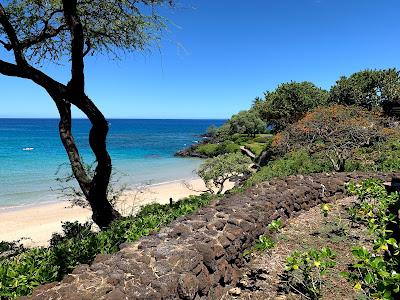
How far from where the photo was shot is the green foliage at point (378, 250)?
3303 millimetres

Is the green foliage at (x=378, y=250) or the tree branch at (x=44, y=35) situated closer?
the green foliage at (x=378, y=250)

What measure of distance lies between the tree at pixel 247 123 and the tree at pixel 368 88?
24492 mm

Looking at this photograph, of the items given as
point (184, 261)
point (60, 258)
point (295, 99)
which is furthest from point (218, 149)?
point (184, 261)

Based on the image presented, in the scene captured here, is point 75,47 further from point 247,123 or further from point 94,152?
point 247,123

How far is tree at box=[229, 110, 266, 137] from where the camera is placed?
6259 cm

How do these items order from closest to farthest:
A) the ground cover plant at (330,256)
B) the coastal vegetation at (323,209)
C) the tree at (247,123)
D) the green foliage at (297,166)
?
the ground cover plant at (330,256)
the coastal vegetation at (323,209)
the green foliage at (297,166)
the tree at (247,123)

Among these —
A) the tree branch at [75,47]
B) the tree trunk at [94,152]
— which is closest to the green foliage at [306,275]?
the tree trunk at [94,152]

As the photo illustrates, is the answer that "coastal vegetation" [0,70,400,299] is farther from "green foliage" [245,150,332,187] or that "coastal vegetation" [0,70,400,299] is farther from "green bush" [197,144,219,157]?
"green bush" [197,144,219,157]

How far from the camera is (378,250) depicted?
5.64m

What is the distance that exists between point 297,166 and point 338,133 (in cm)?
246

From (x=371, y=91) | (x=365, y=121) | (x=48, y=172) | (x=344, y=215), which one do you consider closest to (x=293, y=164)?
(x=365, y=121)

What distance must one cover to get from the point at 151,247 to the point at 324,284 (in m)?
2.91

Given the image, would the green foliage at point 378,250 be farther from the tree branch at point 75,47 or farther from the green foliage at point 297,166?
the tree branch at point 75,47

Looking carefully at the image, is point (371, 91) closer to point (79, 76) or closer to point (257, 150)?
point (257, 150)
